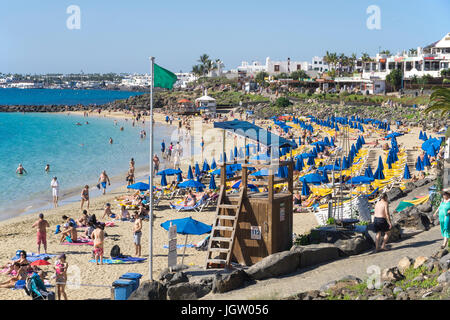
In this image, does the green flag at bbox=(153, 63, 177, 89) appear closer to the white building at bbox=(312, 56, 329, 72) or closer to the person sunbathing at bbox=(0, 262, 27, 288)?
the person sunbathing at bbox=(0, 262, 27, 288)

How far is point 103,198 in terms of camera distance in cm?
2405

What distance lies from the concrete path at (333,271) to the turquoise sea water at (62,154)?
15894 millimetres

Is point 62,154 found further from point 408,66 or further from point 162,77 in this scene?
point 408,66

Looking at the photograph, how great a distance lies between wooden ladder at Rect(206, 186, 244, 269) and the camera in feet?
35.7

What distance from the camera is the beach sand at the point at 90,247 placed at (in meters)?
11.8

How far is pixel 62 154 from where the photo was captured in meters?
45.0

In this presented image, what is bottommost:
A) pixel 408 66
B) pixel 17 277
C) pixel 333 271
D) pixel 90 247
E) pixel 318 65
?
pixel 90 247

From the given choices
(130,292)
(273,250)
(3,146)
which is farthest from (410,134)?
(3,146)

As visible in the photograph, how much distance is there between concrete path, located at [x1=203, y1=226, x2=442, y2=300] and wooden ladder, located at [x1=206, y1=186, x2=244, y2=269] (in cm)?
151

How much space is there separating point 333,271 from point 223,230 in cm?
272

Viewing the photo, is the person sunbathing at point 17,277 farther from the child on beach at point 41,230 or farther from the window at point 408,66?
the window at point 408,66

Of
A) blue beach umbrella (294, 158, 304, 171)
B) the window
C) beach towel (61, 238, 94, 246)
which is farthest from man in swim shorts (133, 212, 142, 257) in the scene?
the window

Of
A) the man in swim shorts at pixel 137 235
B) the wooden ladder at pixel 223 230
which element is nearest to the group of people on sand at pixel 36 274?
the man in swim shorts at pixel 137 235

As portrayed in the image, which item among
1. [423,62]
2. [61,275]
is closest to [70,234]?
[61,275]
